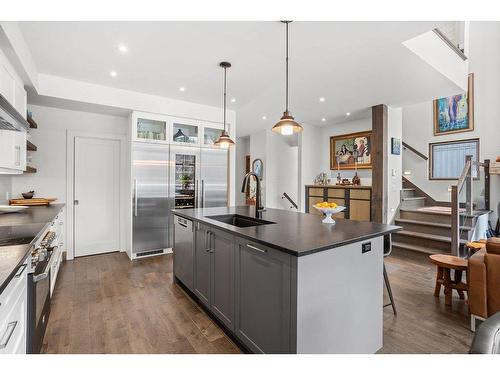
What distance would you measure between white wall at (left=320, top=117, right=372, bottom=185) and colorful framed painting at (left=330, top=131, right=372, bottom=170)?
119mm

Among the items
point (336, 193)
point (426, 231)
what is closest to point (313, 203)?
point (336, 193)

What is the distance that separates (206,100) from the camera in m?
4.85

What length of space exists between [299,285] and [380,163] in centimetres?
405

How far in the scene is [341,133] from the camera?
6574 millimetres

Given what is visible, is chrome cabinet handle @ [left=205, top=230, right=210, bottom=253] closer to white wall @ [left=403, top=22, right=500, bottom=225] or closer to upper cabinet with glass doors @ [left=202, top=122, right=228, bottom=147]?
upper cabinet with glass doors @ [left=202, top=122, right=228, bottom=147]

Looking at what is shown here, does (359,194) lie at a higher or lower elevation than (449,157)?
lower

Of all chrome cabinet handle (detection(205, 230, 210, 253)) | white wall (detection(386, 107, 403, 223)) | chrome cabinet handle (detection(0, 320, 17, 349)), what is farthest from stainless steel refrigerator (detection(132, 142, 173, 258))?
white wall (detection(386, 107, 403, 223))

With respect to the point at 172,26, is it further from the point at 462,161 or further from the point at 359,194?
the point at 462,161

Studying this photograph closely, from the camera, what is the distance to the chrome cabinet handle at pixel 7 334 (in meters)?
1.07

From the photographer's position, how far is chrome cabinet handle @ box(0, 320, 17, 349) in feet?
3.50

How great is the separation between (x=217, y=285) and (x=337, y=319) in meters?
1.03

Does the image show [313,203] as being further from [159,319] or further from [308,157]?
[159,319]

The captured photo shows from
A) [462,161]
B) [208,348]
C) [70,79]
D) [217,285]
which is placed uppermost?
[70,79]
